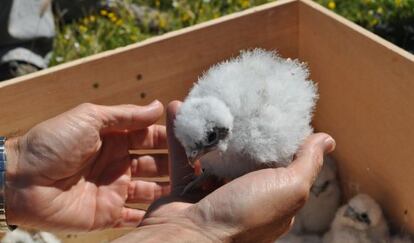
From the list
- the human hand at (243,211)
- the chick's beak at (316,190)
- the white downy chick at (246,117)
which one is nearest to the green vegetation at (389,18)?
the chick's beak at (316,190)

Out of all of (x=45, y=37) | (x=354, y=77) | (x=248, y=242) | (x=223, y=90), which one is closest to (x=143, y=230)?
(x=248, y=242)

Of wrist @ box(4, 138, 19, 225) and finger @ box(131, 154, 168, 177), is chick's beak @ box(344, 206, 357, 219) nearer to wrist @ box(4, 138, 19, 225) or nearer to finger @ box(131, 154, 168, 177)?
finger @ box(131, 154, 168, 177)

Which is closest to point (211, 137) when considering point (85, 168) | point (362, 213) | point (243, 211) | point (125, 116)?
point (243, 211)

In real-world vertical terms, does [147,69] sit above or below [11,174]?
above

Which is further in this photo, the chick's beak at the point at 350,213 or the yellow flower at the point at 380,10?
the yellow flower at the point at 380,10

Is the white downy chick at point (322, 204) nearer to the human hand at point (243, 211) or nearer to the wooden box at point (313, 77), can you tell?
the wooden box at point (313, 77)

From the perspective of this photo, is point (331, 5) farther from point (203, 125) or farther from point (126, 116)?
point (203, 125)
